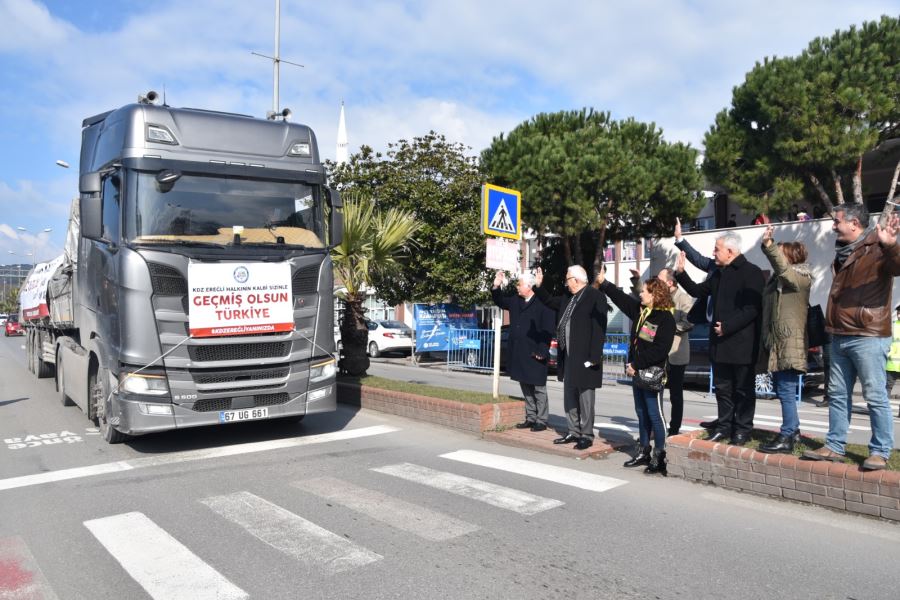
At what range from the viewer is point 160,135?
7883mm

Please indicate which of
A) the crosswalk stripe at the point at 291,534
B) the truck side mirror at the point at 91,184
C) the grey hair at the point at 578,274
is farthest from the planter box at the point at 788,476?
the truck side mirror at the point at 91,184

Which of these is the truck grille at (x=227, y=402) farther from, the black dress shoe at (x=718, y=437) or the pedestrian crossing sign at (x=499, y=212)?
the black dress shoe at (x=718, y=437)

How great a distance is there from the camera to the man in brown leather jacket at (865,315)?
17.0 ft

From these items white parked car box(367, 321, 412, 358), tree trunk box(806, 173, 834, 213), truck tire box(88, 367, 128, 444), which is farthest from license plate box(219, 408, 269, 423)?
white parked car box(367, 321, 412, 358)

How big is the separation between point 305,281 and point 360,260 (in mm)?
3611

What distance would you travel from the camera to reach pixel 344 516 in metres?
5.39

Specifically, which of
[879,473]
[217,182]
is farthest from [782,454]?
[217,182]

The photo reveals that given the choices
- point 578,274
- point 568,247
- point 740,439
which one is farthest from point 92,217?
point 568,247

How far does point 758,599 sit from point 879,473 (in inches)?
80.4

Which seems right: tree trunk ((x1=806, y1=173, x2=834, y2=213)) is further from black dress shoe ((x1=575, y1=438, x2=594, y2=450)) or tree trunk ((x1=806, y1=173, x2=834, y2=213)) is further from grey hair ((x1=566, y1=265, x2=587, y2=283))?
black dress shoe ((x1=575, y1=438, x2=594, y2=450))

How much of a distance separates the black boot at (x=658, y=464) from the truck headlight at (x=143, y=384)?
5046mm

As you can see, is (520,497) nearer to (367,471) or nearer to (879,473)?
(367,471)

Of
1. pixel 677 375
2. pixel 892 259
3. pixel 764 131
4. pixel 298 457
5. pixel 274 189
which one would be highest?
pixel 764 131

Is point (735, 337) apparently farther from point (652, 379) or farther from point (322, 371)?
point (322, 371)
